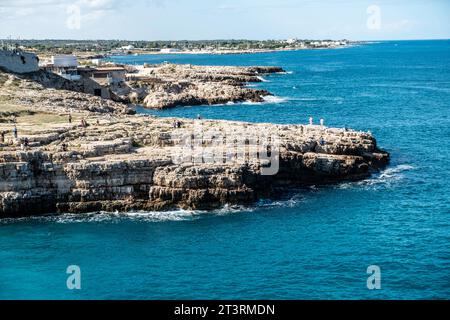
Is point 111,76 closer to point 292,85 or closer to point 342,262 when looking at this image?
point 292,85

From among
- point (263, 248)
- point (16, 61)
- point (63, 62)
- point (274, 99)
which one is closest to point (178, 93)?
point (274, 99)

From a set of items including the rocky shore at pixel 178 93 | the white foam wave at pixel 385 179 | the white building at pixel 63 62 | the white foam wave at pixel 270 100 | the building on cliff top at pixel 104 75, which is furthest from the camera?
the white foam wave at pixel 270 100

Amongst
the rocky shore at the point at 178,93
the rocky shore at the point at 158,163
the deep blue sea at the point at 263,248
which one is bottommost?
the deep blue sea at the point at 263,248

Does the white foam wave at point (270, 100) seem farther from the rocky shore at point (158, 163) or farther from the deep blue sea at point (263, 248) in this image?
the deep blue sea at point (263, 248)

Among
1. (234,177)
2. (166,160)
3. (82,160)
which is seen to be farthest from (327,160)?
(82,160)

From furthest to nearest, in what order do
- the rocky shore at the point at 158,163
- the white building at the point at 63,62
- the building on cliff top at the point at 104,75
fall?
1. the building on cliff top at the point at 104,75
2. the white building at the point at 63,62
3. the rocky shore at the point at 158,163

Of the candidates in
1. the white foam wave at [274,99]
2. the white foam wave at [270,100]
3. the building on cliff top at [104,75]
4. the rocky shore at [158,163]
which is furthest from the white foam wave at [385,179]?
the building on cliff top at [104,75]

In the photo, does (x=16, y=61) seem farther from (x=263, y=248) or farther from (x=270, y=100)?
(x=263, y=248)
